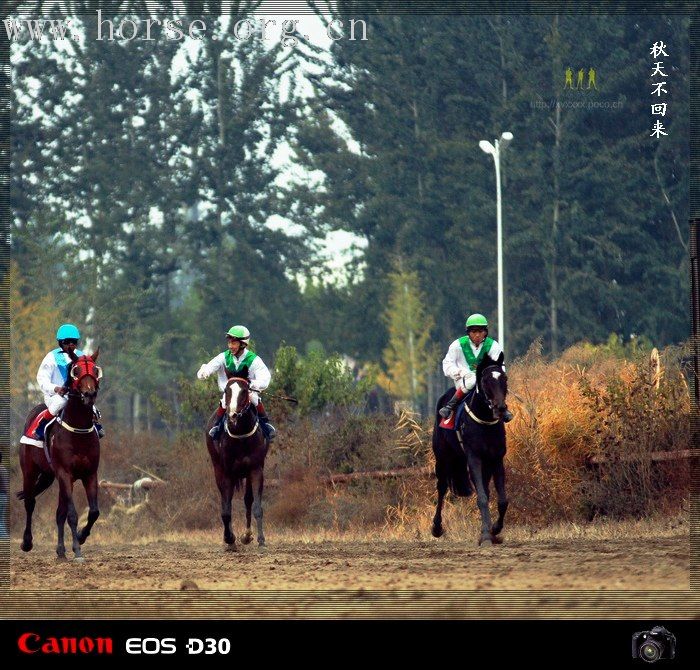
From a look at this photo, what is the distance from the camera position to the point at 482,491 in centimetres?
1773

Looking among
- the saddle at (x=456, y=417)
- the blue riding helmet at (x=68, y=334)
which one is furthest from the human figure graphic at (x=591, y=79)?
the blue riding helmet at (x=68, y=334)

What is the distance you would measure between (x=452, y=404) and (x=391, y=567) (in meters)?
3.78

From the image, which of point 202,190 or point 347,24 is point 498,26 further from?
point 202,190

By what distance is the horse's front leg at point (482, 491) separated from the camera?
1772 cm

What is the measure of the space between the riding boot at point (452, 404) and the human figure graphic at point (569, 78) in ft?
125

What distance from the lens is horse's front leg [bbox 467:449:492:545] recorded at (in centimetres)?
1772

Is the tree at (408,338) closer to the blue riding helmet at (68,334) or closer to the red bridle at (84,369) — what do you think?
the blue riding helmet at (68,334)

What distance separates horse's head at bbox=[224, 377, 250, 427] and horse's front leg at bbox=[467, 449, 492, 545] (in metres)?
2.86

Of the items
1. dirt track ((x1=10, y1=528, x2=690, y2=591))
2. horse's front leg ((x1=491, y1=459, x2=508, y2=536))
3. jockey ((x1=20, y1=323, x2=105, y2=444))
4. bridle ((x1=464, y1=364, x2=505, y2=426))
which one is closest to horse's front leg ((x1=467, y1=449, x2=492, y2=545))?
horse's front leg ((x1=491, y1=459, x2=508, y2=536))

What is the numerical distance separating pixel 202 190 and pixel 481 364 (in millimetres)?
49271

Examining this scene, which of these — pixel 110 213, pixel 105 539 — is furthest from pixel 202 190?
pixel 105 539

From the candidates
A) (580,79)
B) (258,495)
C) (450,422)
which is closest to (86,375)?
(258,495)

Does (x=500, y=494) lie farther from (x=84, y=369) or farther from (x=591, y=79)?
(x=591, y=79)

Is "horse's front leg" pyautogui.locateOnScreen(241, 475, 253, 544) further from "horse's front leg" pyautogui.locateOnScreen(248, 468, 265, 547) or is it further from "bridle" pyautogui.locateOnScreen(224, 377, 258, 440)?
"bridle" pyautogui.locateOnScreen(224, 377, 258, 440)
